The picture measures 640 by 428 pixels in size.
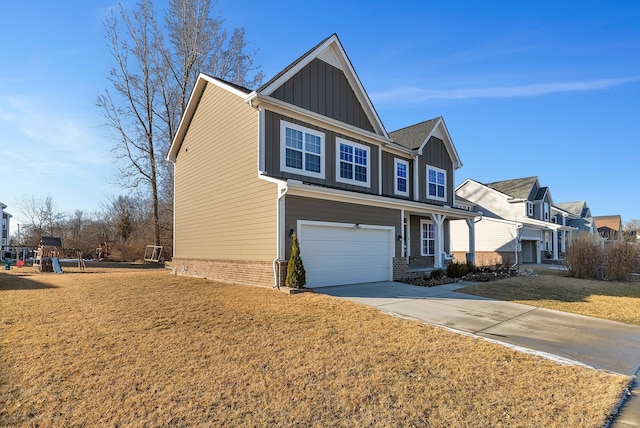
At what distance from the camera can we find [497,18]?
13.4 metres

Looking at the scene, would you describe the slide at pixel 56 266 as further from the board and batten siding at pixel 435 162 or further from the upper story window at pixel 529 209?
the upper story window at pixel 529 209

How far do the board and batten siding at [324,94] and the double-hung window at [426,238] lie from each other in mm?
7173

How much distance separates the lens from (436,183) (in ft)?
64.2

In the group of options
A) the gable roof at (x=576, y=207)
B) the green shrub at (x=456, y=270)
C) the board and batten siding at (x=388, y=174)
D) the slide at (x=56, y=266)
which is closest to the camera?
the green shrub at (x=456, y=270)

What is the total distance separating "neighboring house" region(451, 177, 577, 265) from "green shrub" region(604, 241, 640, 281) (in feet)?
31.7

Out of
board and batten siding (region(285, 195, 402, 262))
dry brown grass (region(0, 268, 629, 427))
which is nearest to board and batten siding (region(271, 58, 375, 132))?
board and batten siding (region(285, 195, 402, 262))

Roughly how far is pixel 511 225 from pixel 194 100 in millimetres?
26426

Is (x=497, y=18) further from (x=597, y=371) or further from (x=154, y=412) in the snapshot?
(x=154, y=412)

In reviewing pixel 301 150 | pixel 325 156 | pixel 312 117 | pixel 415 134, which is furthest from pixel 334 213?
pixel 415 134

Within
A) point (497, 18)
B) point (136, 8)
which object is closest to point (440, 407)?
point (497, 18)

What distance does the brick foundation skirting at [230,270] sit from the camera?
11.2 meters

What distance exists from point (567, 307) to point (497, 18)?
10749 mm

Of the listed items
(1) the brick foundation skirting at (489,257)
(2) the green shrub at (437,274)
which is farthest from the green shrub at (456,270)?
(1) the brick foundation skirting at (489,257)

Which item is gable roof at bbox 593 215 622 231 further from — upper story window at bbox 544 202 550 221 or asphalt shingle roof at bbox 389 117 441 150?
asphalt shingle roof at bbox 389 117 441 150
